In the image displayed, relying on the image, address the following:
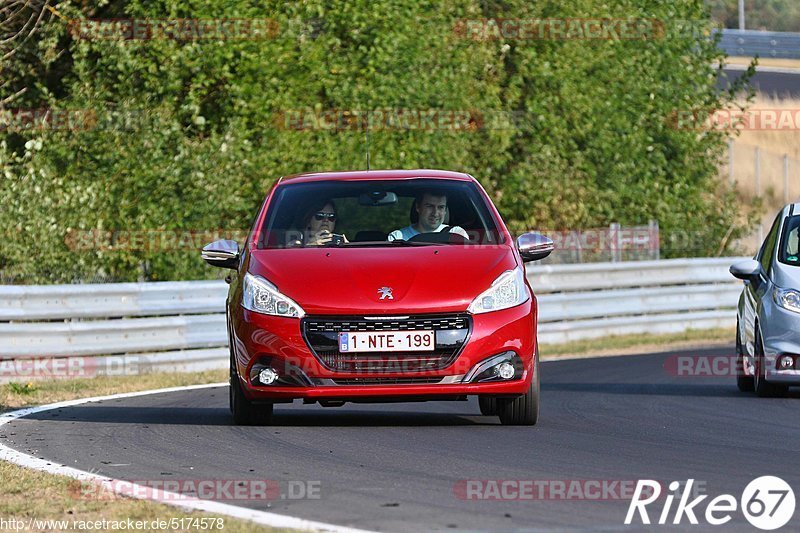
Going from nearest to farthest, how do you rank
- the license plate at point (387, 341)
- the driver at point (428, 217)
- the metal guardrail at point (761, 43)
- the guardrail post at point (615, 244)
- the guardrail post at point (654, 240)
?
the license plate at point (387, 341)
the driver at point (428, 217)
the guardrail post at point (615, 244)
the guardrail post at point (654, 240)
the metal guardrail at point (761, 43)

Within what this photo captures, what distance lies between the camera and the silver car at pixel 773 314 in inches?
467

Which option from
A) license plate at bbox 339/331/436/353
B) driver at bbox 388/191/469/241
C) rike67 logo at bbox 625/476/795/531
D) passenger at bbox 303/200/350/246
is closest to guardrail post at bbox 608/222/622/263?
driver at bbox 388/191/469/241

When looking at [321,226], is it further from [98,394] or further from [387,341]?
[98,394]

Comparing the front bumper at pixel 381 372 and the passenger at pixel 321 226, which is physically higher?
the passenger at pixel 321 226

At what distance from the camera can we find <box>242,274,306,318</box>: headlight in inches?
358

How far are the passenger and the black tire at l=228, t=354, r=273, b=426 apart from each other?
96cm

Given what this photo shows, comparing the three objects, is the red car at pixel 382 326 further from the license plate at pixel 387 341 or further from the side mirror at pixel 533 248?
the side mirror at pixel 533 248

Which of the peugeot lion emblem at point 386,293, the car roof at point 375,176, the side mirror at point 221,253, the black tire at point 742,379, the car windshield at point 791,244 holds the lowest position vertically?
the black tire at point 742,379

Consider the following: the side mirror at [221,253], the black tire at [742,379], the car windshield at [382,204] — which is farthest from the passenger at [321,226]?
the black tire at [742,379]

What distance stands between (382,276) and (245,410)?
131cm

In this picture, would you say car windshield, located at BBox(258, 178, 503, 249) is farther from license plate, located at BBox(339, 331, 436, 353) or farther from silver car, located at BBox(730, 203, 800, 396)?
silver car, located at BBox(730, 203, 800, 396)

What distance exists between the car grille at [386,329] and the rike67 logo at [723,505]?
7.31ft

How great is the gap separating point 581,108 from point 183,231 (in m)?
8.32

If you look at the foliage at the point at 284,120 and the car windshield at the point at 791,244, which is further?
the foliage at the point at 284,120
